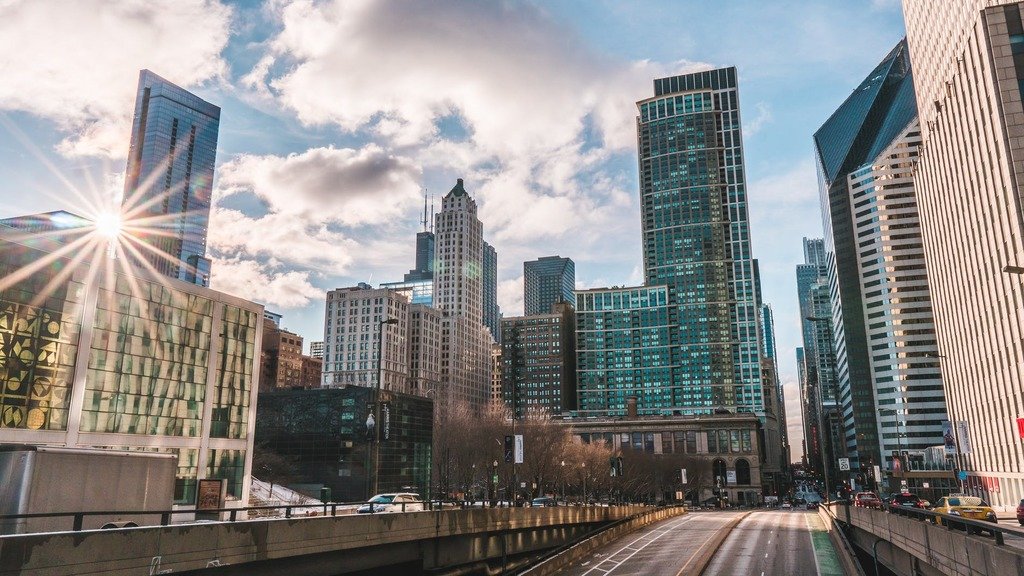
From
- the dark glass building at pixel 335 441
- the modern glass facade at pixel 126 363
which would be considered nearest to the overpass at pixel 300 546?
the modern glass facade at pixel 126 363

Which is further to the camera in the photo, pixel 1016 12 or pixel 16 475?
pixel 1016 12

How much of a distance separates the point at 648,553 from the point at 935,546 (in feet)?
83.3

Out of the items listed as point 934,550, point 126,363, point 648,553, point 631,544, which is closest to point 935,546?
point 934,550

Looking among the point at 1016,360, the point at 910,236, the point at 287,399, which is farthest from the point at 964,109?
the point at 910,236

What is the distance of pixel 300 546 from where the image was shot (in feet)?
73.7

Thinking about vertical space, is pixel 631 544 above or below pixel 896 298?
below

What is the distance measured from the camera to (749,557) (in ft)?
136

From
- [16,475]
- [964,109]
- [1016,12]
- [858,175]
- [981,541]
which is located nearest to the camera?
[981,541]

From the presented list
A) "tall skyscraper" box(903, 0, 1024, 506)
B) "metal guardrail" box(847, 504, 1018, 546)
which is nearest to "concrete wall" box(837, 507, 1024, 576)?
"metal guardrail" box(847, 504, 1018, 546)

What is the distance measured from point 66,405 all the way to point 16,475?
4258cm

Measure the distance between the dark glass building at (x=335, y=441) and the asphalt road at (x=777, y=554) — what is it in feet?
220

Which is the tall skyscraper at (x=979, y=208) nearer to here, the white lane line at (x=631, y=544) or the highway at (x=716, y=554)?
the highway at (x=716, y=554)

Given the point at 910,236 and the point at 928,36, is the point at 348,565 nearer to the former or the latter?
the point at 928,36

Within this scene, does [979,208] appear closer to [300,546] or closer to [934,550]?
[934,550]
